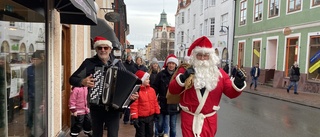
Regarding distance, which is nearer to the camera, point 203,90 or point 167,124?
point 203,90

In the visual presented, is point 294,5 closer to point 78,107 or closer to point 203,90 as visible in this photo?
point 78,107

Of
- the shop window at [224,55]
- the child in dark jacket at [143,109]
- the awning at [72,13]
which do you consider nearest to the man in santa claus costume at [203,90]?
the child in dark jacket at [143,109]

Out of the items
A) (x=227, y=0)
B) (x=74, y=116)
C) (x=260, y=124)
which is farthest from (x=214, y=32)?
(x=74, y=116)

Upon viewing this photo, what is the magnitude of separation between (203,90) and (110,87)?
115 cm

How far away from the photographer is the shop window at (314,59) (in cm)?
1498

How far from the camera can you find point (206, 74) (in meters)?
3.48

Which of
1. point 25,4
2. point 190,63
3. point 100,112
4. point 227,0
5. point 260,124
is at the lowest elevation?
point 260,124

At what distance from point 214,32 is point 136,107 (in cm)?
2910

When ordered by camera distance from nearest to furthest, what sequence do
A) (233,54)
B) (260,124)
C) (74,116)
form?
(74,116) → (260,124) → (233,54)

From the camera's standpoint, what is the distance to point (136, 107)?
4.77m

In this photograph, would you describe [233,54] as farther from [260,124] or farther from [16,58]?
[16,58]

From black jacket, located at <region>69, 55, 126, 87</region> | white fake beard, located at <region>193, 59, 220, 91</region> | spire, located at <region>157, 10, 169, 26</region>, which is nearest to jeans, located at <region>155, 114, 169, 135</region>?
white fake beard, located at <region>193, 59, 220, 91</region>

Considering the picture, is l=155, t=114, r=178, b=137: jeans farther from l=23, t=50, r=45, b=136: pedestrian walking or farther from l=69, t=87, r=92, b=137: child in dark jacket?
l=23, t=50, r=45, b=136: pedestrian walking

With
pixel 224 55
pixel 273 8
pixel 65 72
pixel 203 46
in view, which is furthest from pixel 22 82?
pixel 224 55
